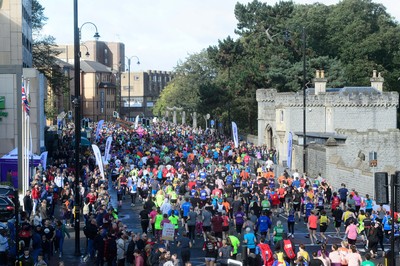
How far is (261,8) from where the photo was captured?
94.5 m

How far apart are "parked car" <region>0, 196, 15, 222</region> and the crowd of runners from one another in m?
0.71

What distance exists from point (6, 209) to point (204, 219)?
6.88 meters

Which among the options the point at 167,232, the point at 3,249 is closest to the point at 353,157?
the point at 167,232

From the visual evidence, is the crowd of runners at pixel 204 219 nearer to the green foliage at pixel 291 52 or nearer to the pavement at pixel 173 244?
the pavement at pixel 173 244

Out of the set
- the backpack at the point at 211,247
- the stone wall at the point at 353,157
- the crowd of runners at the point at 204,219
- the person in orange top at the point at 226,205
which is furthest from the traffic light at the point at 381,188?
the stone wall at the point at 353,157

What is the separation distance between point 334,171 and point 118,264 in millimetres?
23235

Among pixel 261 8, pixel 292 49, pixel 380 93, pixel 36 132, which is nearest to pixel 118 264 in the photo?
pixel 36 132

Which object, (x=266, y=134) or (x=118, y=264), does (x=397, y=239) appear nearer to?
(x=118, y=264)

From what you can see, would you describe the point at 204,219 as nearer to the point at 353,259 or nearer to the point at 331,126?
the point at 353,259

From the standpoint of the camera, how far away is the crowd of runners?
21.1 metres

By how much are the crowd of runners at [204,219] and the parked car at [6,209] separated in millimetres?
708

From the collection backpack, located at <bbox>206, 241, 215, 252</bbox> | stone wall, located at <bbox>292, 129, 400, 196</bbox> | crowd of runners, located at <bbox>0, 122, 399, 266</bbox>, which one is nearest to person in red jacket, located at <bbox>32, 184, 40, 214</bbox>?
crowd of runners, located at <bbox>0, 122, 399, 266</bbox>

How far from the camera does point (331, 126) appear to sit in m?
61.6

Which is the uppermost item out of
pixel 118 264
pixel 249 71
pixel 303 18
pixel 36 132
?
pixel 303 18
